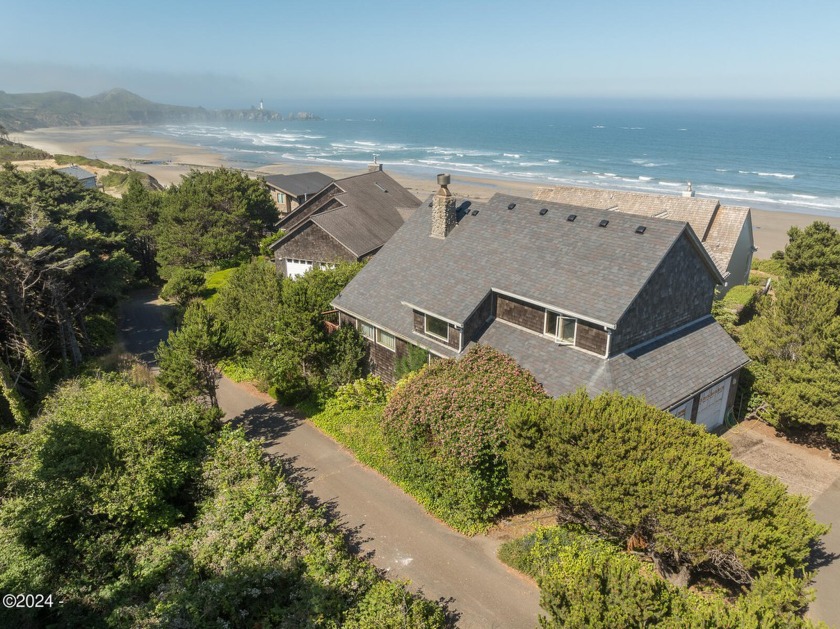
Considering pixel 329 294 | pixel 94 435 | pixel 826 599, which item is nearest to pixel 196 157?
pixel 329 294

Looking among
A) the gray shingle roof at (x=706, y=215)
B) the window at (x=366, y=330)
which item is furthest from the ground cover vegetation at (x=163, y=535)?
the gray shingle roof at (x=706, y=215)

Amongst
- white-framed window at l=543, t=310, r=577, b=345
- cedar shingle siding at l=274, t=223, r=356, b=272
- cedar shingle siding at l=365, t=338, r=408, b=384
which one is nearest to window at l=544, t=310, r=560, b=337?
white-framed window at l=543, t=310, r=577, b=345

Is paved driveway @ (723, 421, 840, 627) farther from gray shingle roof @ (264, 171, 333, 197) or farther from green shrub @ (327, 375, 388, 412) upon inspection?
gray shingle roof @ (264, 171, 333, 197)

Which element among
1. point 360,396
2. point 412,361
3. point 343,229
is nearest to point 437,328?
point 412,361

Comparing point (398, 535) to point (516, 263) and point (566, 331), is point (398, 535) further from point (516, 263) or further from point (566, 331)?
point (516, 263)

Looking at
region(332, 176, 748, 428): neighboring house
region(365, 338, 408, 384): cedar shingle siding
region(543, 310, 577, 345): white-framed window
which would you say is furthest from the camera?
region(365, 338, 408, 384): cedar shingle siding

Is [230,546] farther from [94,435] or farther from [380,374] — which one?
[380,374]
